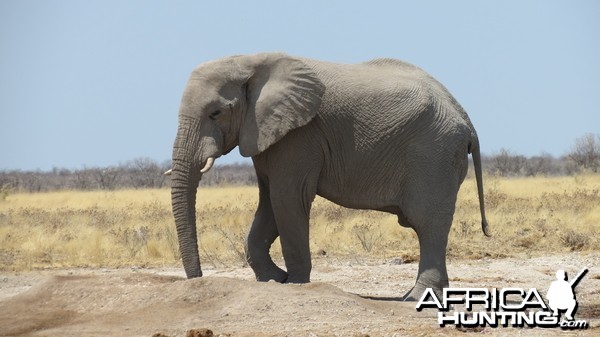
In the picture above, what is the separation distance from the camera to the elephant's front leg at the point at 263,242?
1369cm

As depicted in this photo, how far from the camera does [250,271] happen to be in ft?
53.4

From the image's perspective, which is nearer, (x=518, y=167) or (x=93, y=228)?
(x=93, y=228)

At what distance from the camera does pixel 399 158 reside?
1322 cm

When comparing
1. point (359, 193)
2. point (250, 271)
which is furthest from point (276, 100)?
point (250, 271)

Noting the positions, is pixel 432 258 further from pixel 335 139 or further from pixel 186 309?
pixel 186 309

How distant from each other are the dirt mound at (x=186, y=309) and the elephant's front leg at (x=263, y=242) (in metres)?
1.63

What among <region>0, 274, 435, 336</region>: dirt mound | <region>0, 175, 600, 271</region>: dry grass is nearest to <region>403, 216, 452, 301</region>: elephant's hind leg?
<region>0, 274, 435, 336</region>: dirt mound

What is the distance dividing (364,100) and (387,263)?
5088mm

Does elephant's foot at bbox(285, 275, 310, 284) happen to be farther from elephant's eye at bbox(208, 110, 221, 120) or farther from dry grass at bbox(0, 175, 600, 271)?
dry grass at bbox(0, 175, 600, 271)

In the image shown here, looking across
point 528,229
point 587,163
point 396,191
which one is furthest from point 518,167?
point 396,191

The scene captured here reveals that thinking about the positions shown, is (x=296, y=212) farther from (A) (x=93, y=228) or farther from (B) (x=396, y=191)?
(A) (x=93, y=228)

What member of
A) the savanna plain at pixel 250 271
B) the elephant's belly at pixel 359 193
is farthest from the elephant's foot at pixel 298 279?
the elephant's belly at pixel 359 193

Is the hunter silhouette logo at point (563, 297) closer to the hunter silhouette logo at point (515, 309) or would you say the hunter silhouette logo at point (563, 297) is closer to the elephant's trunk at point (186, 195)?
the hunter silhouette logo at point (515, 309)

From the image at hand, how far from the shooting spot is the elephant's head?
12.6 meters
